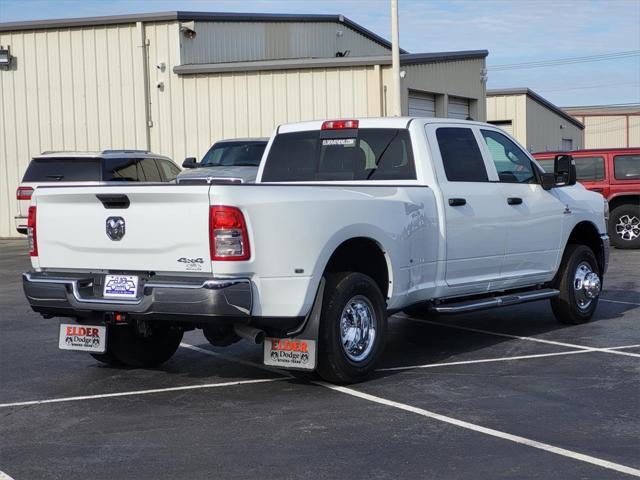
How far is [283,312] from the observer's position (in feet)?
22.8

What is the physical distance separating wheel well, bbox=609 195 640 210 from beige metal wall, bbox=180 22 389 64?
1095cm

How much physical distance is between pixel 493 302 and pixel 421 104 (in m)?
17.4

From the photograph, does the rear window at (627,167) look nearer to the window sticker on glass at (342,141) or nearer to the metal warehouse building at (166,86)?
the metal warehouse building at (166,86)

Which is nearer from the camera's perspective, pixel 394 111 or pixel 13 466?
pixel 13 466

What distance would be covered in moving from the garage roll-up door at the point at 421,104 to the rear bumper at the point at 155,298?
1840 cm

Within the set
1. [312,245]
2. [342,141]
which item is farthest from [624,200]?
[312,245]

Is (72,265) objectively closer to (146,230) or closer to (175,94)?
(146,230)

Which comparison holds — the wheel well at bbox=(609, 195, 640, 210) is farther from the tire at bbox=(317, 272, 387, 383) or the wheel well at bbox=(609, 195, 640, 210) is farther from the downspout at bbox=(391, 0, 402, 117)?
the tire at bbox=(317, 272, 387, 383)

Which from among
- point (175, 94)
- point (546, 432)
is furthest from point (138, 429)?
point (175, 94)

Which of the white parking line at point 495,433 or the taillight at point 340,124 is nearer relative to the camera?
the white parking line at point 495,433

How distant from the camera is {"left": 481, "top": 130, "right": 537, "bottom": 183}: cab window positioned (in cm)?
943

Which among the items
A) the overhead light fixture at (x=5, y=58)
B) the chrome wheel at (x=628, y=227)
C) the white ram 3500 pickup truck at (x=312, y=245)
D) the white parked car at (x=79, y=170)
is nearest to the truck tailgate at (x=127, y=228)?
the white ram 3500 pickup truck at (x=312, y=245)

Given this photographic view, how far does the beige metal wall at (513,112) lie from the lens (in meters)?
38.6

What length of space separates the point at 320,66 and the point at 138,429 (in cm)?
1808
